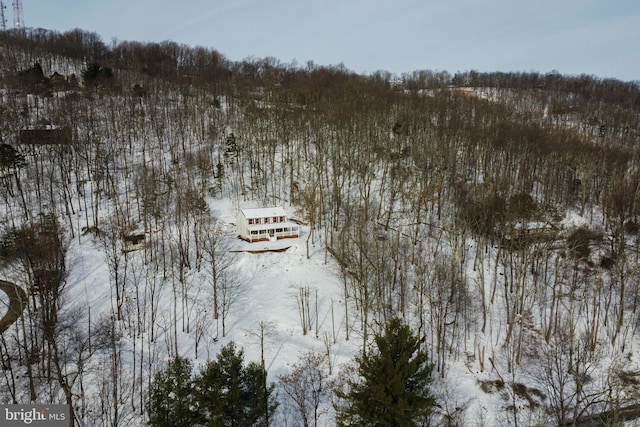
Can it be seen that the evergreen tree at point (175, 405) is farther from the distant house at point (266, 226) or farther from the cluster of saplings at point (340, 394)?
the distant house at point (266, 226)

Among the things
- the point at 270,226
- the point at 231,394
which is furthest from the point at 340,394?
the point at 270,226

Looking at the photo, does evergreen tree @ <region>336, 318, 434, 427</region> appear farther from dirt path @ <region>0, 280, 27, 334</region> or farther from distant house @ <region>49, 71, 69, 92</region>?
distant house @ <region>49, 71, 69, 92</region>

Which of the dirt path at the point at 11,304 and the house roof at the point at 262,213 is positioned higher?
the house roof at the point at 262,213

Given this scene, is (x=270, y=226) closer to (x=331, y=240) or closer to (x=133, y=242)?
(x=331, y=240)

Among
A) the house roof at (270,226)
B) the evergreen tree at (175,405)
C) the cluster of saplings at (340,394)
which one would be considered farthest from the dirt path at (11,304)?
the house roof at (270,226)

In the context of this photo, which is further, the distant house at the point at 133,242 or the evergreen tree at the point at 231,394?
the distant house at the point at 133,242

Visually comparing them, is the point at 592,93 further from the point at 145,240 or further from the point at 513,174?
the point at 145,240
